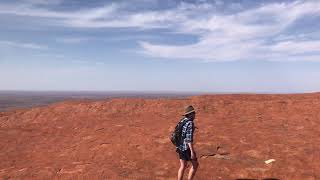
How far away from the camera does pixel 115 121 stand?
1781cm

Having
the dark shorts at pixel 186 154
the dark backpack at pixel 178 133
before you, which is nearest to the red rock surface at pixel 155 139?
the dark shorts at pixel 186 154

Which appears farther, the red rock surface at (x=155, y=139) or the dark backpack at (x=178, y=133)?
the red rock surface at (x=155, y=139)

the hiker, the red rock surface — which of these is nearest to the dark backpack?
the hiker

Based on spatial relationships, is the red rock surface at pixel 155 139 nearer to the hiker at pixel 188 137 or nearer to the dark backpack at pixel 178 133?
the hiker at pixel 188 137

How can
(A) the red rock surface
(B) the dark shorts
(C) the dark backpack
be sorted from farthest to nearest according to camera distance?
1. (A) the red rock surface
2. (B) the dark shorts
3. (C) the dark backpack

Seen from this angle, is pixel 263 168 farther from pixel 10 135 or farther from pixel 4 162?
pixel 10 135

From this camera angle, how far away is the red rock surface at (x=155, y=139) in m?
11.5

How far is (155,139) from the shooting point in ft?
46.6

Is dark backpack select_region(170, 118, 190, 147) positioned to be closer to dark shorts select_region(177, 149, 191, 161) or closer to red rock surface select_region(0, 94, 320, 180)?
dark shorts select_region(177, 149, 191, 161)

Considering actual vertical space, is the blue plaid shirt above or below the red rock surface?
above

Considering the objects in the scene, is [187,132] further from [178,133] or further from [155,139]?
[155,139]

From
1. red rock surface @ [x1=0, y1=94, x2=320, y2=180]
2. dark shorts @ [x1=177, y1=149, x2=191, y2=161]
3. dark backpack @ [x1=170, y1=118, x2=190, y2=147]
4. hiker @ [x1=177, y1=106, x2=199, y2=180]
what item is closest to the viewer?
hiker @ [x1=177, y1=106, x2=199, y2=180]

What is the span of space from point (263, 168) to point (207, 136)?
3140mm

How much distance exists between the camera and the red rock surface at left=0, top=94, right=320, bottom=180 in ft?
37.9
